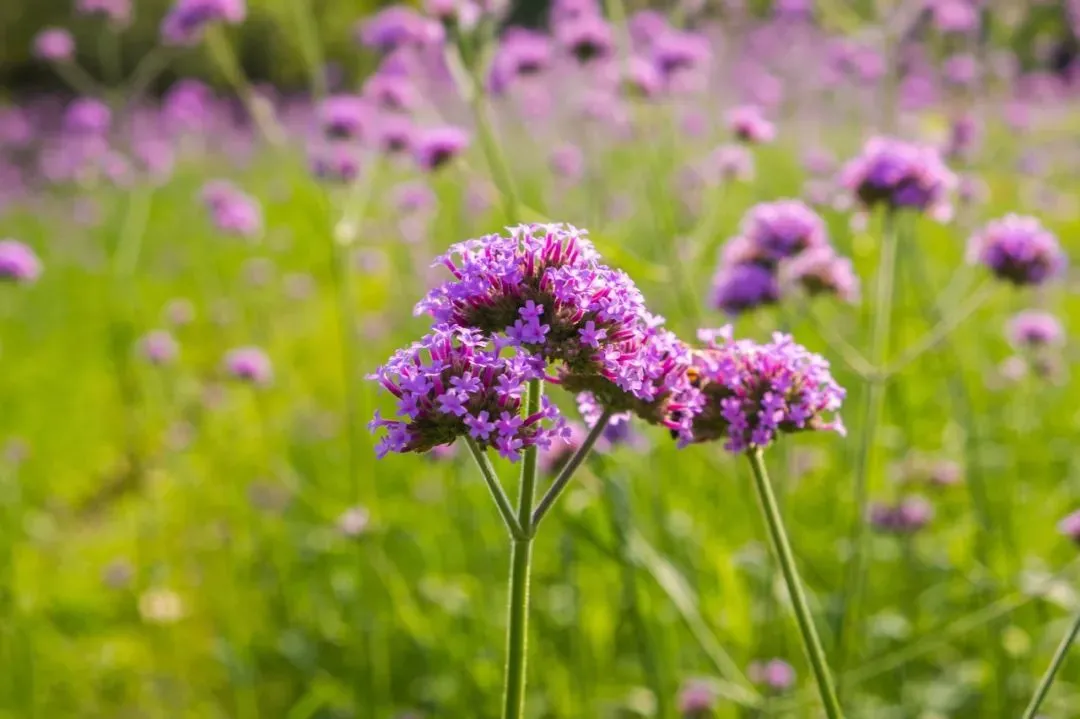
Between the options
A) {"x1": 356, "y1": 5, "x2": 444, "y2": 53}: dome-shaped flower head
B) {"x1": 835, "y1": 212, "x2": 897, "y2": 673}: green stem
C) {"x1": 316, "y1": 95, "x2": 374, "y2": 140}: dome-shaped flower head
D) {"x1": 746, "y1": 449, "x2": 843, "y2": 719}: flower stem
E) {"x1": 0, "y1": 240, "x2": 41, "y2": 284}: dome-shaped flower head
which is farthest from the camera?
{"x1": 316, "y1": 95, "x2": 374, "y2": 140}: dome-shaped flower head

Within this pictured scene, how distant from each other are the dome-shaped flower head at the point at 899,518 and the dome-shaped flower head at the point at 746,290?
98 centimetres

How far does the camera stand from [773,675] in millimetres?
2695

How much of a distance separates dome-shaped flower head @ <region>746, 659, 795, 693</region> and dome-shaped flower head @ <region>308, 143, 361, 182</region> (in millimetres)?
2422

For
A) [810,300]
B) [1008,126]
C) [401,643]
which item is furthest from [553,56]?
[1008,126]

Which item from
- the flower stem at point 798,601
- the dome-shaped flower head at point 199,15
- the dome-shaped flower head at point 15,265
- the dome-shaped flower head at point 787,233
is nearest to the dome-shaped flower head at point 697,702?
the dome-shaped flower head at point 787,233

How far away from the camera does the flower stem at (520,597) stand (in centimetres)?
117

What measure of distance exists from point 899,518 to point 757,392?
1939mm

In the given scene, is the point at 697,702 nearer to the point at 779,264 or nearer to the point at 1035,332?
the point at 779,264

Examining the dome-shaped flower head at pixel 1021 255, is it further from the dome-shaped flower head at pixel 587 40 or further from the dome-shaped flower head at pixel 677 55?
the dome-shaped flower head at pixel 587 40

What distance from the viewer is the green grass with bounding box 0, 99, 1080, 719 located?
2898 mm

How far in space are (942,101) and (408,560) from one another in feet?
16.9

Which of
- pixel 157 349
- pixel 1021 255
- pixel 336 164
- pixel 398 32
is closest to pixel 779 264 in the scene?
pixel 1021 255

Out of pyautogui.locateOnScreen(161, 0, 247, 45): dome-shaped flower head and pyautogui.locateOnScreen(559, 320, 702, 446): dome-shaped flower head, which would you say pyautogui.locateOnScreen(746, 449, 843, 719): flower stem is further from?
pyautogui.locateOnScreen(161, 0, 247, 45): dome-shaped flower head

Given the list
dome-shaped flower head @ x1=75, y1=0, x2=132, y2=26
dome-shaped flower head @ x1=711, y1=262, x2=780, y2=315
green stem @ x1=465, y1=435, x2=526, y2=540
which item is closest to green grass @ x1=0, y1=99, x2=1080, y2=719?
dome-shaped flower head @ x1=711, y1=262, x2=780, y2=315
